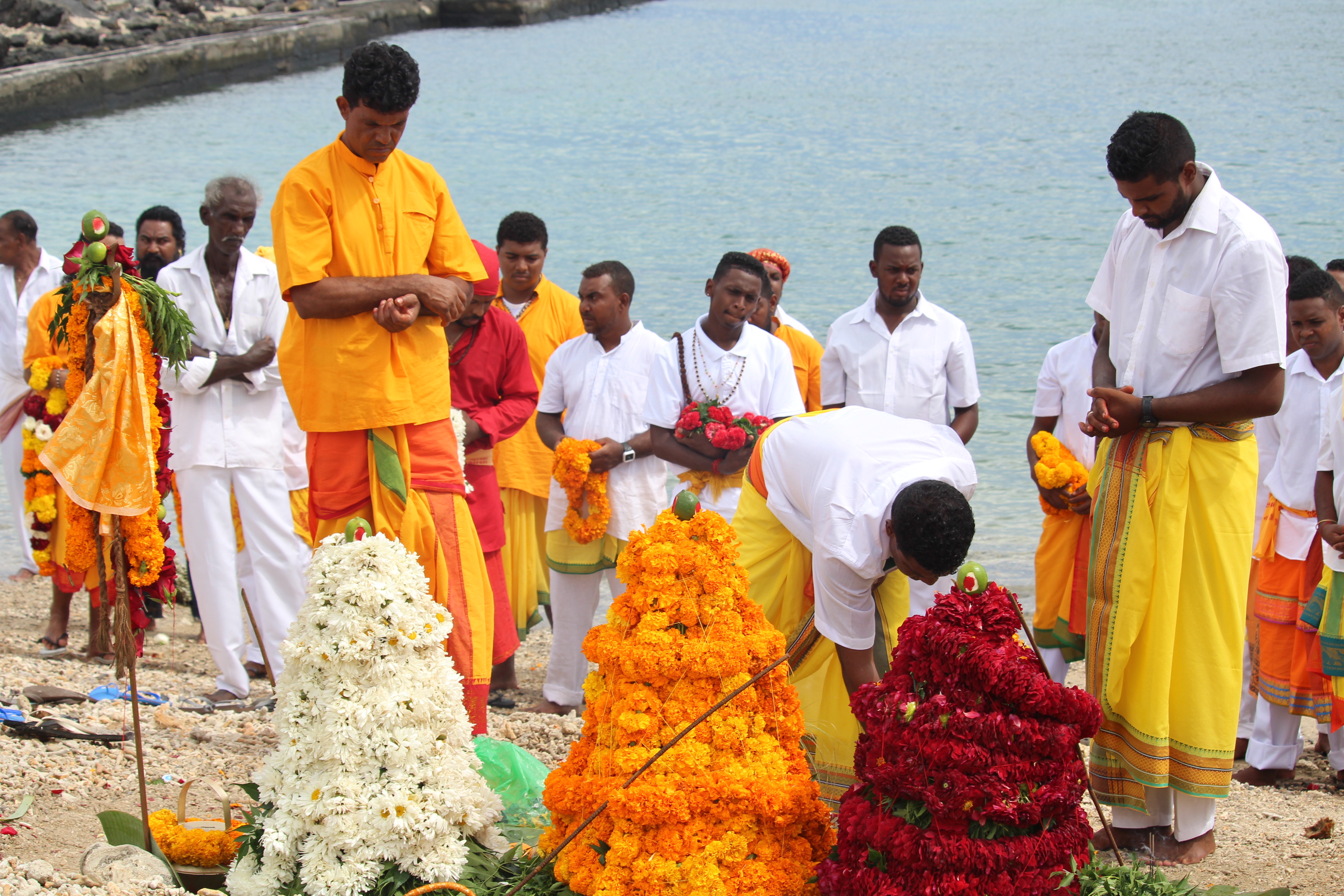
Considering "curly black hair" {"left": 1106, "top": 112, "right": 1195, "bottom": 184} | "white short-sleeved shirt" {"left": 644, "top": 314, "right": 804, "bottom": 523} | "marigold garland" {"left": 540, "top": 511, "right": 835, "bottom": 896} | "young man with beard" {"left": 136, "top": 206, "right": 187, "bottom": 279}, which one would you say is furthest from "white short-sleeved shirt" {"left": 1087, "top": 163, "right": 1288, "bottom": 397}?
"young man with beard" {"left": 136, "top": 206, "right": 187, "bottom": 279}

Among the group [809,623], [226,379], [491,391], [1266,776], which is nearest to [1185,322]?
[809,623]

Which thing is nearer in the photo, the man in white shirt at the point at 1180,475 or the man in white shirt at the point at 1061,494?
the man in white shirt at the point at 1180,475

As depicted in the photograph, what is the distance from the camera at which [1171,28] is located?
184 ft

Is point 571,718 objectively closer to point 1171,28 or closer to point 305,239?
point 305,239

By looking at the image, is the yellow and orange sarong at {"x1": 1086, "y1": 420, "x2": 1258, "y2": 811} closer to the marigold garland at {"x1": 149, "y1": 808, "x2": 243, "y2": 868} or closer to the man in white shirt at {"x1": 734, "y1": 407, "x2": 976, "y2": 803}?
the man in white shirt at {"x1": 734, "y1": 407, "x2": 976, "y2": 803}

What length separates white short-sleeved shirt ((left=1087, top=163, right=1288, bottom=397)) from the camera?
162 inches

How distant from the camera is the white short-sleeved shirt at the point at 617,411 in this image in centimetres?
677

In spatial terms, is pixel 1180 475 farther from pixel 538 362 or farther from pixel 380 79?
pixel 538 362

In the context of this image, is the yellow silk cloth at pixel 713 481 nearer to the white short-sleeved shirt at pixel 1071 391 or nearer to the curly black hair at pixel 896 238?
the curly black hair at pixel 896 238

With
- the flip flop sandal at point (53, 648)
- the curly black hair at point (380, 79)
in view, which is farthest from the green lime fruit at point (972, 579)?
the flip flop sandal at point (53, 648)

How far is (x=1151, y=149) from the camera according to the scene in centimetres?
409

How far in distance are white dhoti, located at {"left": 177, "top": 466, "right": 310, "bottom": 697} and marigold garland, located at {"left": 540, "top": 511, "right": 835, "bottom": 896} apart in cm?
308

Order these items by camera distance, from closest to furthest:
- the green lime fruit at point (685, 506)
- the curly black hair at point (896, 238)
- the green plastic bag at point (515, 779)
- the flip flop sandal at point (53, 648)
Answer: the green lime fruit at point (685, 506)
the green plastic bag at point (515, 779)
the curly black hair at point (896, 238)
the flip flop sandal at point (53, 648)

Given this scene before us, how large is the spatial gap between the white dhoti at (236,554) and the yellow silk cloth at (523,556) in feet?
3.82
